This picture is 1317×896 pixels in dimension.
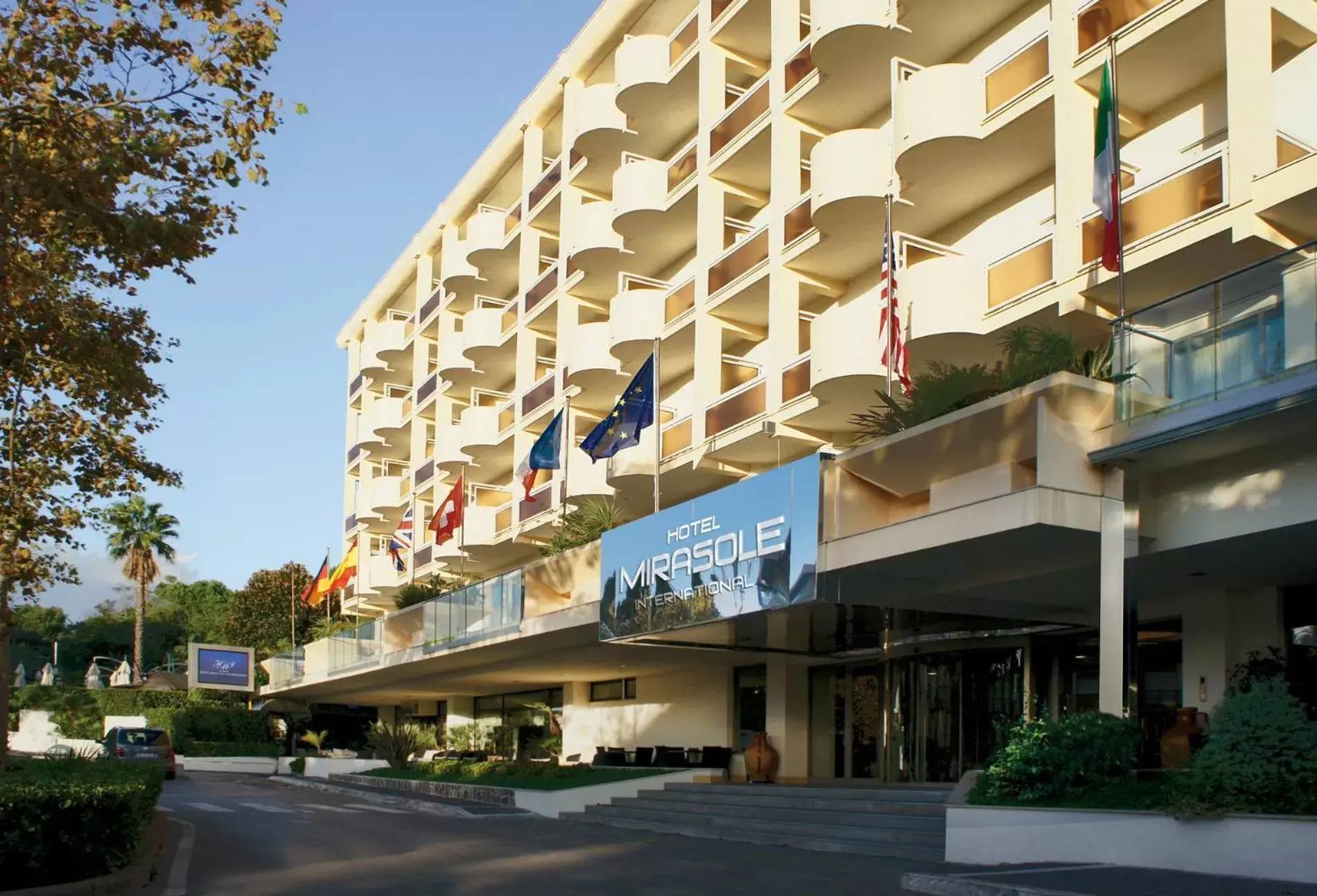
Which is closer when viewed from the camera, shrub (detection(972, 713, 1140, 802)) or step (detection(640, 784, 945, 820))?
shrub (detection(972, 713, 1140, 802))

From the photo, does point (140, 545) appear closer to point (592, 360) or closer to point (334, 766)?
point (334, 766)

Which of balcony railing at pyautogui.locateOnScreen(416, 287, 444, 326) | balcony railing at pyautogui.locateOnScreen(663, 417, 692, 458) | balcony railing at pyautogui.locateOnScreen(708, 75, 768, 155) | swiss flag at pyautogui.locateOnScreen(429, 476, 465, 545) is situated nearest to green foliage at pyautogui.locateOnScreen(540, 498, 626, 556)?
balcony railing at pyautogui.locateOnScreen(663, 417, 692, 458)

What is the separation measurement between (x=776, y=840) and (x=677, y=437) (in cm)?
1235

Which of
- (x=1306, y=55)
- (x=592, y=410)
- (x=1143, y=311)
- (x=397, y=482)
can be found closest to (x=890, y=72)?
(x=1306, y=55)

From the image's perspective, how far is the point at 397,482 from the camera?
52.8 m

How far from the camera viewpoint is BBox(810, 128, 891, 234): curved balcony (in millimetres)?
23453

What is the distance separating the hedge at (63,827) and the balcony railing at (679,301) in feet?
63.6

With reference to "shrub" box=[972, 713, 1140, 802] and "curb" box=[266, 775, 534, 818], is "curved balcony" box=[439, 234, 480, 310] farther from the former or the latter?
"shrub" box=[972, 713, 1140, 802]

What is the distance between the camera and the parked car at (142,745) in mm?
39625

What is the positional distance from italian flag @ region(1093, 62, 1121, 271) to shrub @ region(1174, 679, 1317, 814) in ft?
21.9

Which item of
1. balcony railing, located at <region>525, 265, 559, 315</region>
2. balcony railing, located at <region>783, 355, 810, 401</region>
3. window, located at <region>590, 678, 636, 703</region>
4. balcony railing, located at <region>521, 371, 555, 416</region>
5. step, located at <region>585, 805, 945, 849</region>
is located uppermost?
balcony railing, located at <region>525, 265, 559, 315</region>

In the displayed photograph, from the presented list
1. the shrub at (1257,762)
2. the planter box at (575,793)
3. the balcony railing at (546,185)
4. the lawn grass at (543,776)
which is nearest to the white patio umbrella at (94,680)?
the balcony railing at (546,185)

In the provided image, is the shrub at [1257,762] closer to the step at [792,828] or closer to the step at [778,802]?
the step at [792,828]

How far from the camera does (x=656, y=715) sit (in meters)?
34.2
